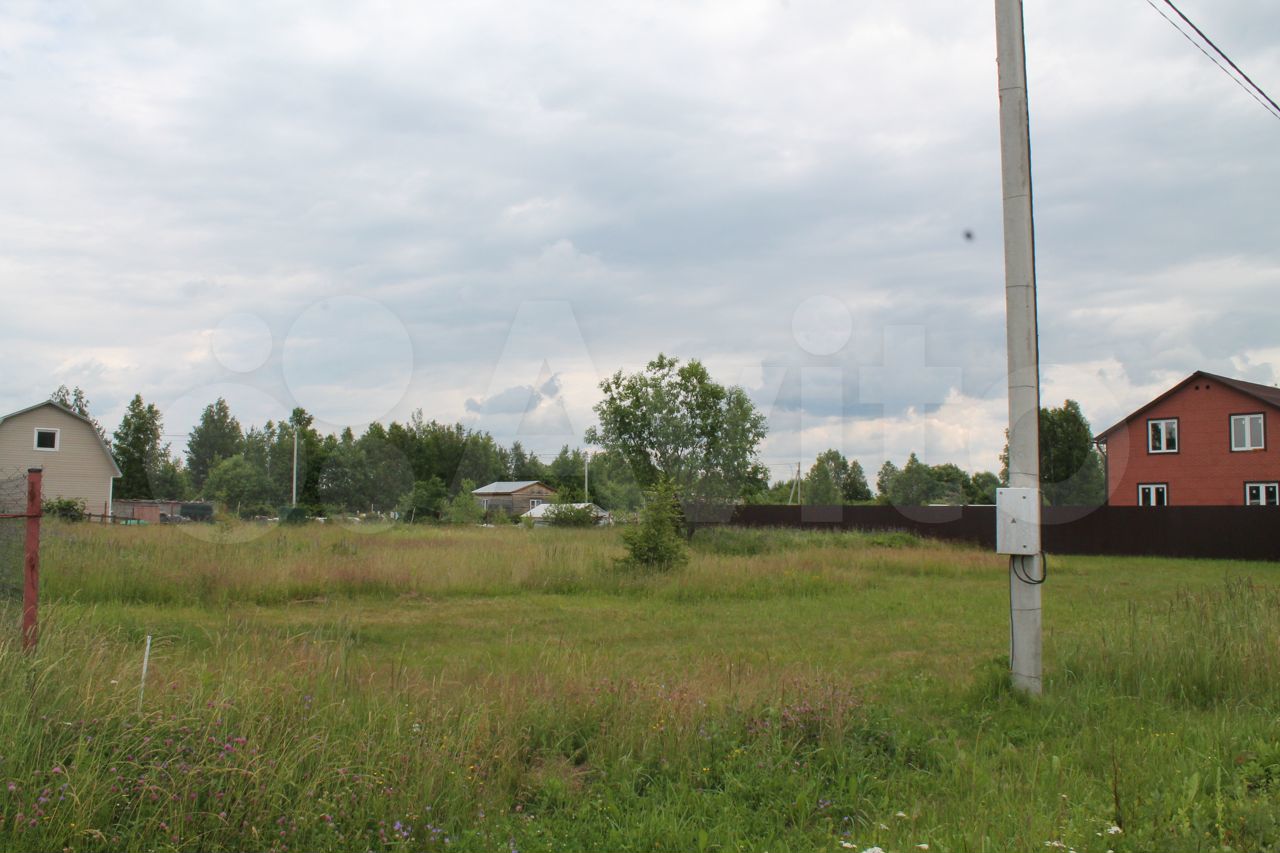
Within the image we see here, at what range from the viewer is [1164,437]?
34.3 meters

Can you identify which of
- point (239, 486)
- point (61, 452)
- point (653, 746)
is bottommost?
point (653, 746)

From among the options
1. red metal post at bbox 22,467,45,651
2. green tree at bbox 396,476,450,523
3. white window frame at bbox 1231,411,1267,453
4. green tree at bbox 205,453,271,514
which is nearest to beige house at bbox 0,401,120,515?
green tree at bbox 396,476,450,523

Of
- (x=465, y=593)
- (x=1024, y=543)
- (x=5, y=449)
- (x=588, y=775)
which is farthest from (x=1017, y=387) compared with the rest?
(x=5, y=449)

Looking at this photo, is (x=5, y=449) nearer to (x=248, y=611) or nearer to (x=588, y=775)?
(x=248, y=611)

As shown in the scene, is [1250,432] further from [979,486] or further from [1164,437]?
[979,486]

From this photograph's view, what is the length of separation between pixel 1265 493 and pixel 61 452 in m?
47.3

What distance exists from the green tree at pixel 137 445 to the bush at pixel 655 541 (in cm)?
4863

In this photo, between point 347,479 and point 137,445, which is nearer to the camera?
point 347,479

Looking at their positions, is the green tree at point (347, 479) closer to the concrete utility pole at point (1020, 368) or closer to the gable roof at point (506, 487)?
the concrete utility pole at point (1020, 368)

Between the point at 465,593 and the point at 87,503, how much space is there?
32.2 meters

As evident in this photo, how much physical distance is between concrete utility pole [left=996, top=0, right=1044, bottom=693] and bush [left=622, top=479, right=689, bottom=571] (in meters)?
9.46

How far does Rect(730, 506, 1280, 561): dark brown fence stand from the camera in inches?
976

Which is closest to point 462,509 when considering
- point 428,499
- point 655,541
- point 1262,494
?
point 428,499

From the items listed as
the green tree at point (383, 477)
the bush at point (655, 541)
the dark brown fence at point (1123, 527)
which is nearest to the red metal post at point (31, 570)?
the bush at point (655, 541)
